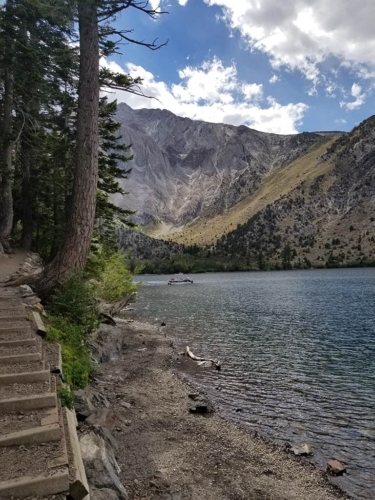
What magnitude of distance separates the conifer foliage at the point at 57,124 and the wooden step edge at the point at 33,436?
8.04 metres

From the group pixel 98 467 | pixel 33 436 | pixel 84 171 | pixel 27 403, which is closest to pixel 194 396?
pixel 98 467

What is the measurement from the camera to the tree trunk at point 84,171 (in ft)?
43.5

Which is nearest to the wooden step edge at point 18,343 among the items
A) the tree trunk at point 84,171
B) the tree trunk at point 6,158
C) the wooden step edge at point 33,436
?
the wooden step edge at point 33,436

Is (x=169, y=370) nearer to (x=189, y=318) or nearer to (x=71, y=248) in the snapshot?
(x=71, y=248)

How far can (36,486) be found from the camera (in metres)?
4.57

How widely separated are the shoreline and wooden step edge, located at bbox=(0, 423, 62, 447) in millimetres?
1545

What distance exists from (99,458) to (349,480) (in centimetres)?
705

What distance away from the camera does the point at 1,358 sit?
7.72 meters

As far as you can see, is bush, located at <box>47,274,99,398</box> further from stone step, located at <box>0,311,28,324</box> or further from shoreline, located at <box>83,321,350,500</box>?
shoreline, located at <box>83,321,350,500</box>

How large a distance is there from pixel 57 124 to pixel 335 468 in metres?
25.1

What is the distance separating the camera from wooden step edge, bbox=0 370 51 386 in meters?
7.02

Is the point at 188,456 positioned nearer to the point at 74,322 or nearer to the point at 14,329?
the point at 14,329

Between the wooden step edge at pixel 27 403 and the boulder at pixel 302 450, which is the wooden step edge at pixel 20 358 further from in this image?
the boulder at pixel 302 450

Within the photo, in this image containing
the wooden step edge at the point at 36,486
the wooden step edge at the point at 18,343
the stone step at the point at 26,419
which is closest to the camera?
the wooden step edge at the point at 36,486
